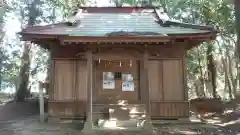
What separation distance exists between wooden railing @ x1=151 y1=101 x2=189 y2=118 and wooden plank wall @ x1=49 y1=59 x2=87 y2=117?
109 inches

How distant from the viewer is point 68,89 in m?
10.8

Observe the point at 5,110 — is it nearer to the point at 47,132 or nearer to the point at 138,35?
the point at 47,132

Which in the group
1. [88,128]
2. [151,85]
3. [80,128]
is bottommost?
[80,128]

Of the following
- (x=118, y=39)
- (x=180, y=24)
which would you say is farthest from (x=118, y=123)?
(x=180, y=24)

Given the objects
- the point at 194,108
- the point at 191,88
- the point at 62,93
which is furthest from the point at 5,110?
the point at 191,88

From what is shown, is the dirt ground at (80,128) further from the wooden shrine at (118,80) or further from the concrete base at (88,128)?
the wooden shrine at (118,80)

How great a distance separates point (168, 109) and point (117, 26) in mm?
3915

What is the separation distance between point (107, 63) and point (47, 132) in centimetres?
361

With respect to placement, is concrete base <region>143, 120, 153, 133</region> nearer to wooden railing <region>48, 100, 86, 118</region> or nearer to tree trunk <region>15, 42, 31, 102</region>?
wooden railing <region>48, 100, 86, 118</region>

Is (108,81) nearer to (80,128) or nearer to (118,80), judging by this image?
(118,80)

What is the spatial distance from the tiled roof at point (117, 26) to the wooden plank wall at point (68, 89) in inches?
54.0

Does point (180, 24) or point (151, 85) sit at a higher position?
point (180, 24)

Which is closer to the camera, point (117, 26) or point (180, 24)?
point (180, 24)

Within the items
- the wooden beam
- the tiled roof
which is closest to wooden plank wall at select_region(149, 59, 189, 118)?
the tiled roof
